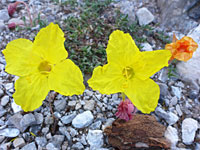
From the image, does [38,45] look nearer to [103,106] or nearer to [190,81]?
[103,106]

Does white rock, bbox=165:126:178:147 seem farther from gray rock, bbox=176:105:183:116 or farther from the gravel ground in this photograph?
gray rock, bbox=176:105:183:116

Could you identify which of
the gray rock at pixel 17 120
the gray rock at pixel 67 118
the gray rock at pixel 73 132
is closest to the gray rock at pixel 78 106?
the gray rock at pixel 67 118

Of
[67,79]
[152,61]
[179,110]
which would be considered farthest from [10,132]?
[179,110]

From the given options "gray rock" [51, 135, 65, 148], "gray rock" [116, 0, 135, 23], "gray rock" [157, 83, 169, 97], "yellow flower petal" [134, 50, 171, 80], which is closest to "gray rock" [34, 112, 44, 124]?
"gray rock" [51, 135, 65, 148]

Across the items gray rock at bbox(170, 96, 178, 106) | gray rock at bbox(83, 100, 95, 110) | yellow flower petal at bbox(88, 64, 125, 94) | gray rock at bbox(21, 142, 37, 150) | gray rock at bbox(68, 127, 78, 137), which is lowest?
gray rock at bbox(21, 142, 37, 150)

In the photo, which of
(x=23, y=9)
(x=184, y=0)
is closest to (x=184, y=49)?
(x=184, y=0)

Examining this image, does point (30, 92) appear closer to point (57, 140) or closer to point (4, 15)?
point (57, 140)
